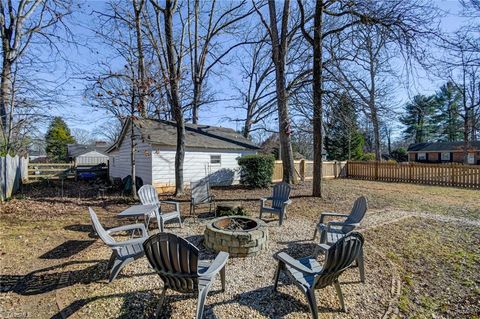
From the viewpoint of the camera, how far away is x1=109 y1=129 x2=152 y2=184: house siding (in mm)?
11914

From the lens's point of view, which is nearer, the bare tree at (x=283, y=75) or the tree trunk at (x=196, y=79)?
the bare tree at (x=283, y=75)

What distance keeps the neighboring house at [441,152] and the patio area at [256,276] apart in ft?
114

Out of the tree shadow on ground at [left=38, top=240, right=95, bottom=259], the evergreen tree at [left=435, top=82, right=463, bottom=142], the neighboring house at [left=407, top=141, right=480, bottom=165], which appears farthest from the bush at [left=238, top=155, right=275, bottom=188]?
the neighboring house at [left=407, top=141, right=480, bottom=165]

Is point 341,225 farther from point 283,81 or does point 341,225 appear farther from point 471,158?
point 471,158

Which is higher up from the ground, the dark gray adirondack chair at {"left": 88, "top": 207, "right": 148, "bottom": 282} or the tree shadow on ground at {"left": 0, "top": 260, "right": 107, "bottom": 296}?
the dark gray adirondack chair at {"left": 88, "top": 207, "right": 148, "bottom": 282}

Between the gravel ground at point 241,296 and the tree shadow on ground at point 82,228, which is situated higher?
the tree shadow on ground at point 82,228

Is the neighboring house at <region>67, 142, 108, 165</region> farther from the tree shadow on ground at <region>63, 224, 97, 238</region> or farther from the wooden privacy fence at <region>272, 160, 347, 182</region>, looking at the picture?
the tree shadow on ground at <region>63, 224, 97, 238</region>

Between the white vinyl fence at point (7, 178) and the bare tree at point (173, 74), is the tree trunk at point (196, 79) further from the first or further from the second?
the white vinyl fence at point (7, 178)

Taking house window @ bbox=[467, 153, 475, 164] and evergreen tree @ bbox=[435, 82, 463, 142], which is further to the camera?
house window @ bbox=[467, 153, 475, 164]

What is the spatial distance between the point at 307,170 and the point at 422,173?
21.4 ft

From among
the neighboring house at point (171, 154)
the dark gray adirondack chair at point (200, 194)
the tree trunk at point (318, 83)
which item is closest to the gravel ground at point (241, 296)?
the dark gray adirondack chair at point (200, 194)

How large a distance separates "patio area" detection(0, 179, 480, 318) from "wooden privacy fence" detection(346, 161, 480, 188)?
8134mm

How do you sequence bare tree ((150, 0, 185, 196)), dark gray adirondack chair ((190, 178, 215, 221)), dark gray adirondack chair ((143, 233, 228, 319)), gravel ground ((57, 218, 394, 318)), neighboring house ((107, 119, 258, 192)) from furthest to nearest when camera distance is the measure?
neighboring house ((107, 119, 258, 192)) → bare tree ((150, 0, 185, 196)) → dark gray adirondack chair ((190, 178, 215, 221)) → gravel ground ((57, 218, 394, 318)) → dark gray adirondack chair ((143, 233, 228, 319))

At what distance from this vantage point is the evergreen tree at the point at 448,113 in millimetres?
28350
